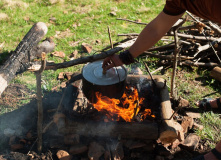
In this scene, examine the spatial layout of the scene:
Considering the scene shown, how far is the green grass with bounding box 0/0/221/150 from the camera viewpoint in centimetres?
521

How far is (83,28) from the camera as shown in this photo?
7305 millimetres

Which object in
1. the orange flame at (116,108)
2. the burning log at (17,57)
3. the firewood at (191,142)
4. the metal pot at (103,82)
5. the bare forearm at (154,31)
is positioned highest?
the bare forearm at (154,31)

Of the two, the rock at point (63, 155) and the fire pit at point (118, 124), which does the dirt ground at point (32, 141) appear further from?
the fire pit at point (118, 124)

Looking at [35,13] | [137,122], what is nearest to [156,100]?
[137,122]

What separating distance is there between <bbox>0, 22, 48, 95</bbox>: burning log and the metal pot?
4.42ft

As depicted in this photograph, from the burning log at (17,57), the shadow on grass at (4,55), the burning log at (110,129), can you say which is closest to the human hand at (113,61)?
the burning log at (110,129)

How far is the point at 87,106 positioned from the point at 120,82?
0.79 meters

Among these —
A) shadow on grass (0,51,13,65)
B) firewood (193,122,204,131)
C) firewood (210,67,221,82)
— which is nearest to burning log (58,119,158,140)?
firewood (193,122,204,131)

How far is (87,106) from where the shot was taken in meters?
3.79

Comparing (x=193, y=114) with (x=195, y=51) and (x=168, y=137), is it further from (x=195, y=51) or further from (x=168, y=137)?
(x=195, y=51)

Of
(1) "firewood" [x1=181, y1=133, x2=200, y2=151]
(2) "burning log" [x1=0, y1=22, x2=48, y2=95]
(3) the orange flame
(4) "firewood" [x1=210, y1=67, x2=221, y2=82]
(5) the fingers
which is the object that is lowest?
(1) "firewood" [x1=181, y1=133, x2=200, y2=151]

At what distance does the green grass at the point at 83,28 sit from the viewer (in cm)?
521

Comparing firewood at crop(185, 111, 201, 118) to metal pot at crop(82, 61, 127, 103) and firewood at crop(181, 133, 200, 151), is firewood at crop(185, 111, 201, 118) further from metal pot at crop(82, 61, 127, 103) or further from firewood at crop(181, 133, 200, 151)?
metal pot at crop(82, 61, 127, 103)

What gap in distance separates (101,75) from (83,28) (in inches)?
166
